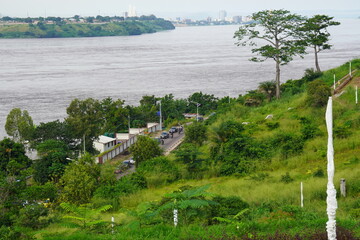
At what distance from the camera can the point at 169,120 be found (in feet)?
145

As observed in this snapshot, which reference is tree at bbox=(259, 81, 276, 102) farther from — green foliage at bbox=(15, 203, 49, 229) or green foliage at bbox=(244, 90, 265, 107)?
green foliage at bbox=(15, 203, 49, 229)

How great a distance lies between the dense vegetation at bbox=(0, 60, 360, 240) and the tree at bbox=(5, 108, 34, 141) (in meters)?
6.09

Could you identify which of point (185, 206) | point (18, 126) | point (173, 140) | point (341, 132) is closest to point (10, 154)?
point (18, 126)

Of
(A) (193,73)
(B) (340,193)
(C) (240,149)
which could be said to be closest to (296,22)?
(C) (240,149)

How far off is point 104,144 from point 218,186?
22457mm

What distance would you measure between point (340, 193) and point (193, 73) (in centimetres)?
5822

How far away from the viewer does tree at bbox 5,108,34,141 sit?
3581 cm

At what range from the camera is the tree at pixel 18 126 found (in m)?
35.8

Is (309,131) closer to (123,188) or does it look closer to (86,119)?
(123,188)

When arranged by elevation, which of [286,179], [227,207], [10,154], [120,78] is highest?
[227,207]

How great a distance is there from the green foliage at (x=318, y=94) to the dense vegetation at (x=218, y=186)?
0.16 ft

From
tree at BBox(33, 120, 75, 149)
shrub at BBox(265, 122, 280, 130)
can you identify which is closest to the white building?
tree at BBox(33, 120, 75, 149)

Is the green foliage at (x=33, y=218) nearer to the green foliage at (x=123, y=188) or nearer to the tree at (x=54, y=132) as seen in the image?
the green foliage at (x=123, y=188)

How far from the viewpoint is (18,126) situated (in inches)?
1420
